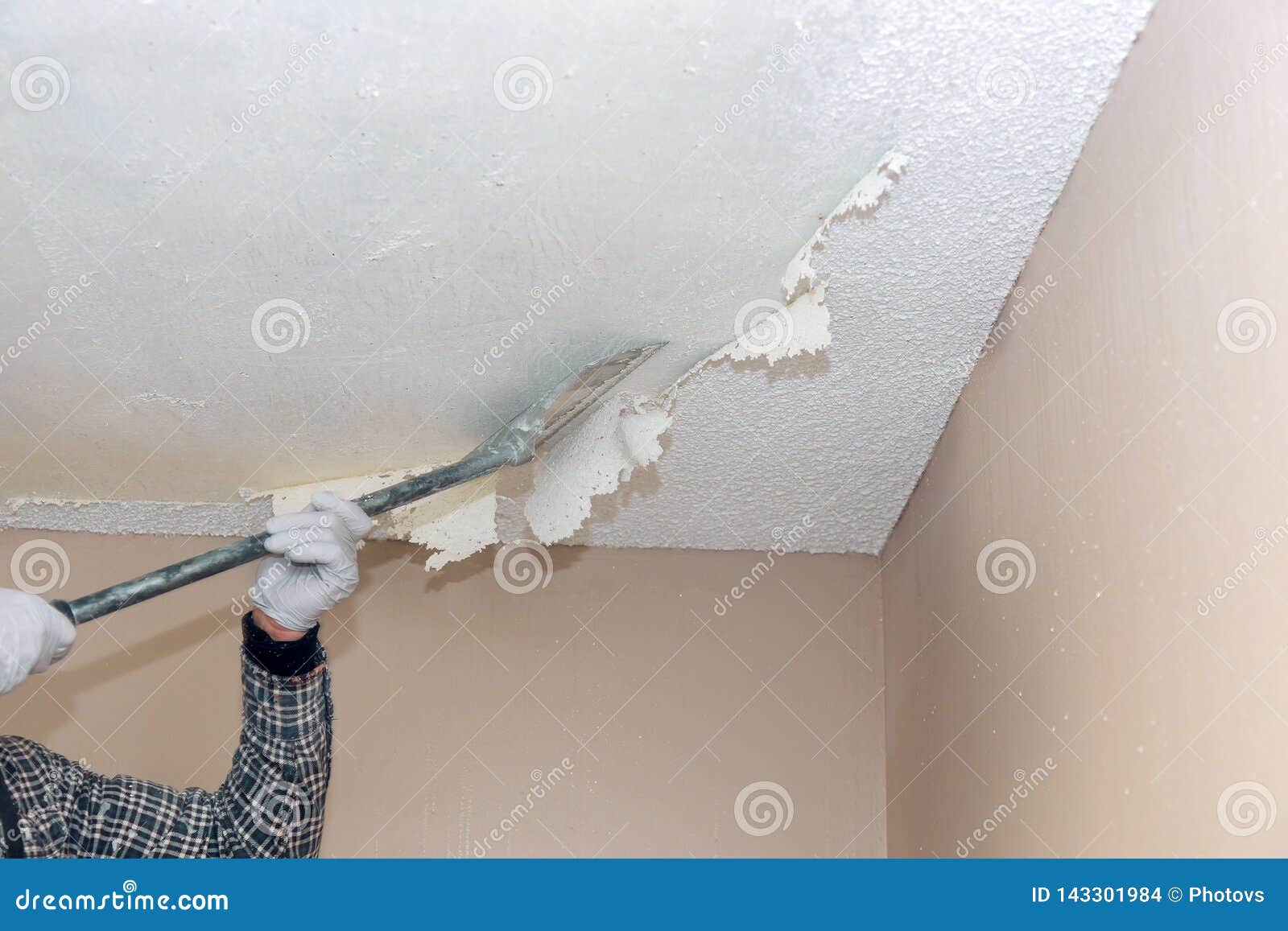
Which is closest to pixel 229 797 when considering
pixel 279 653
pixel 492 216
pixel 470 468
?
pixel 279 653

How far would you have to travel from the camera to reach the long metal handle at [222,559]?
1588 mm

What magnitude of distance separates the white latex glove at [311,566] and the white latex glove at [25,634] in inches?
12.0

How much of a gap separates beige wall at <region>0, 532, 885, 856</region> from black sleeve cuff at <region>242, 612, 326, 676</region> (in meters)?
0.60

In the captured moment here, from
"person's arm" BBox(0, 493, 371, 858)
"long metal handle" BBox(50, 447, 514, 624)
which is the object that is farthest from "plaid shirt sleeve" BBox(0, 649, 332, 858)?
"long metal handle" BBox(50, 447, 514, 624)

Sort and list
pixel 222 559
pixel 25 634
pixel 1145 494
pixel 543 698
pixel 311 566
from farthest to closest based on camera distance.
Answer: pixel 543 698
pixel 311 566
pixel 222 559
pixel 25 634
pixel 1145 494

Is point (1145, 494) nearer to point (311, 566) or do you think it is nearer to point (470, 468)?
point (470, 468)

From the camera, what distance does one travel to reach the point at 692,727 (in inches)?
93.8

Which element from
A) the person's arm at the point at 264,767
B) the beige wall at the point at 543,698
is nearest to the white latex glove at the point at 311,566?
the person's arm at the point at 264,767

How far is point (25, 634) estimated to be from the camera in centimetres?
152

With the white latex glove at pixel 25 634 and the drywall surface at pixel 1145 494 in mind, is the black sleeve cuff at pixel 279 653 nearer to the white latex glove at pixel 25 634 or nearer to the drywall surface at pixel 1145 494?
the white latex glove at pixel 25 634

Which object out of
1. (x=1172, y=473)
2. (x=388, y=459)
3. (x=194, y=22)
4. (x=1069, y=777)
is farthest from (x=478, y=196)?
(x=1069, y=777)

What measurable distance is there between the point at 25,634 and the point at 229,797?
0.42m

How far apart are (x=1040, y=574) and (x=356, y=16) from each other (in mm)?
1199

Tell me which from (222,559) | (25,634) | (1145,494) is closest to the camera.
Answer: (1145,494)
